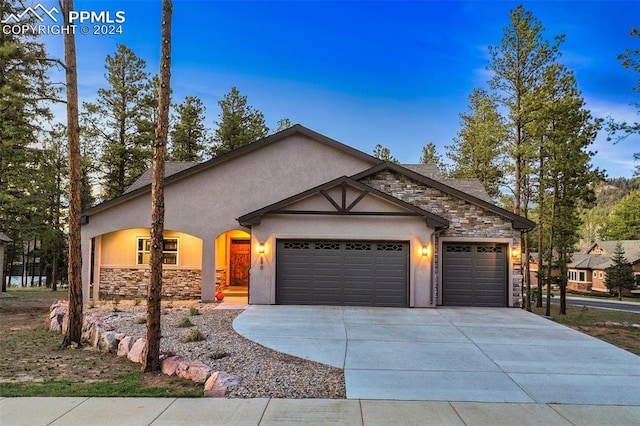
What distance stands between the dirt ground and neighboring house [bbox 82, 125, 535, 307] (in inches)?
185

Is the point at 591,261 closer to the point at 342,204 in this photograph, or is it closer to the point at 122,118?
the point at 342,204

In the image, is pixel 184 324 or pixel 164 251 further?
pixel 164 251

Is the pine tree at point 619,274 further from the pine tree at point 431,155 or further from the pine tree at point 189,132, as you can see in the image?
the pine tree at point 189,132

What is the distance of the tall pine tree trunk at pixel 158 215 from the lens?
6.57 meters

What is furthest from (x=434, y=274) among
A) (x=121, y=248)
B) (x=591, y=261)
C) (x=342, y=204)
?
(x=591, y=261)

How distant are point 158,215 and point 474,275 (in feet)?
34.5

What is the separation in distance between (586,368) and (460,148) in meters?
26.6

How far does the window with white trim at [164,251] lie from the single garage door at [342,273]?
4.61m

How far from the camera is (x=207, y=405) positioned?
4.98 metres

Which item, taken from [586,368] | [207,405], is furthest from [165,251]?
[586,368]

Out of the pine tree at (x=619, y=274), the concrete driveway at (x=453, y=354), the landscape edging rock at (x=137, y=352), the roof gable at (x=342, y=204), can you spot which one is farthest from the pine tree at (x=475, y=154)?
the landscape edging rock at (x=137, y=352)

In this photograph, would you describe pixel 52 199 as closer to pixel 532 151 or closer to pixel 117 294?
pixel 117 294

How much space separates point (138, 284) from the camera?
14883 millimetres

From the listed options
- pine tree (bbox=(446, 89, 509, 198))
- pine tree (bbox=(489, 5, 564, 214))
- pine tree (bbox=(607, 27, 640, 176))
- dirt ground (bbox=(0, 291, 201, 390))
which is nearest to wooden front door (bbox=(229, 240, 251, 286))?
dirt ground (bbox=(0, 291, 201, 390))
